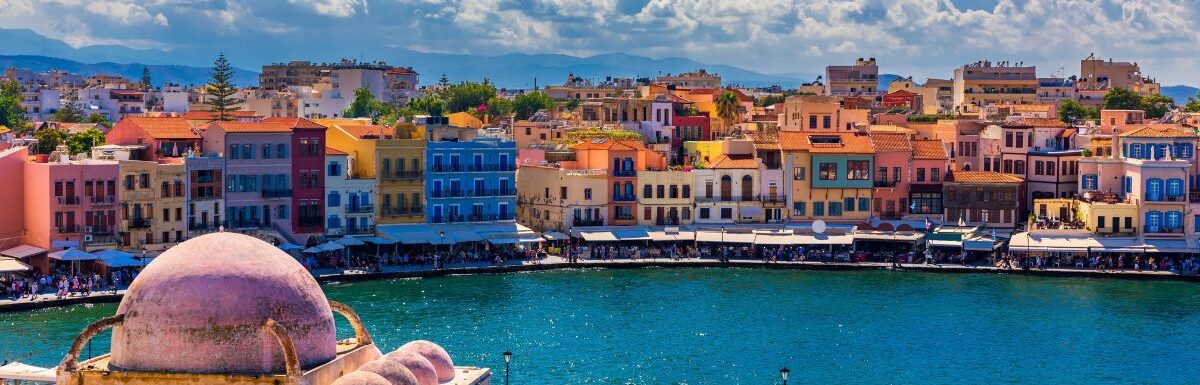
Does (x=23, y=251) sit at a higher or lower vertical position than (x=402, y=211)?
lower

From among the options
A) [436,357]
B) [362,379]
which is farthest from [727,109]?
[362,379]

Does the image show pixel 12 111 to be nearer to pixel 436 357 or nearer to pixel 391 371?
pixel 436 357

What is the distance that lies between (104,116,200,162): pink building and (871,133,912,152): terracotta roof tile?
3106 cm

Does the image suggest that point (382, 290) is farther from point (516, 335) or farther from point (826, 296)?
point (826, 296)

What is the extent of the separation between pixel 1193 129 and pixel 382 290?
39895mm

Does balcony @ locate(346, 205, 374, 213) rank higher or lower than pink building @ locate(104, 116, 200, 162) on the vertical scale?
lower

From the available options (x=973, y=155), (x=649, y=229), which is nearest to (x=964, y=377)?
(x=649, y=229)

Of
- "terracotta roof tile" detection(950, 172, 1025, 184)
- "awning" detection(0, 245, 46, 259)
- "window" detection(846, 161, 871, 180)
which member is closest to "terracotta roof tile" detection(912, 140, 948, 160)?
"terracotta roof tile" detection(950, 172, 1025, 184)

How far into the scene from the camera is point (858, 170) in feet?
265

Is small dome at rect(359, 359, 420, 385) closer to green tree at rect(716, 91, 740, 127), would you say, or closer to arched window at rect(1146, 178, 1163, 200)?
arched window at rect(1146, 178, 1163, 200)

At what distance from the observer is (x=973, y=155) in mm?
84500

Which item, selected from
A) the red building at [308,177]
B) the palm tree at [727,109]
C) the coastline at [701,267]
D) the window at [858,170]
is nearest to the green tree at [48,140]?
the red building at [308,177]

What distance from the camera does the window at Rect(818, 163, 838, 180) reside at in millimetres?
80562

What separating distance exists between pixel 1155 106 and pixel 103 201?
80713 mm
